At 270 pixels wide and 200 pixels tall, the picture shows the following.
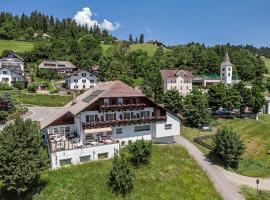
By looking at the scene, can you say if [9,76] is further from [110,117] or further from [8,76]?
[110,117]

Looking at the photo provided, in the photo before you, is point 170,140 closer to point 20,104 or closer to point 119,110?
point 119,110

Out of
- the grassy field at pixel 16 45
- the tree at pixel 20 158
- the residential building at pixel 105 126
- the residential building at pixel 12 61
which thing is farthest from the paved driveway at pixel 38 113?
the grassy field at pixel 16 45

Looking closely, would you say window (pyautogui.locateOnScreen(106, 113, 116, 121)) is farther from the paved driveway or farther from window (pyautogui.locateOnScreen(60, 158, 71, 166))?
the paved driveway

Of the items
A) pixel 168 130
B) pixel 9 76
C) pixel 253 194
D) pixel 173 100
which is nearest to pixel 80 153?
pixel 168 130

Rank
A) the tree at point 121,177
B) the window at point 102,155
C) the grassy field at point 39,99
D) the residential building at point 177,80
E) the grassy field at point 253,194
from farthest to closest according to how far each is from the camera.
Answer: the residential building at point 177,80, the grassy field at point 39,99, the window at point 102,155, the grassy field at point 253,194, the tree at point 121,177

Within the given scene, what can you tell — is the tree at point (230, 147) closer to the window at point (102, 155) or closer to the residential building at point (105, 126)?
the residential building at point (105, 126)

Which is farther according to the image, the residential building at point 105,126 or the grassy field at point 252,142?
the grassy field at point 252,142
